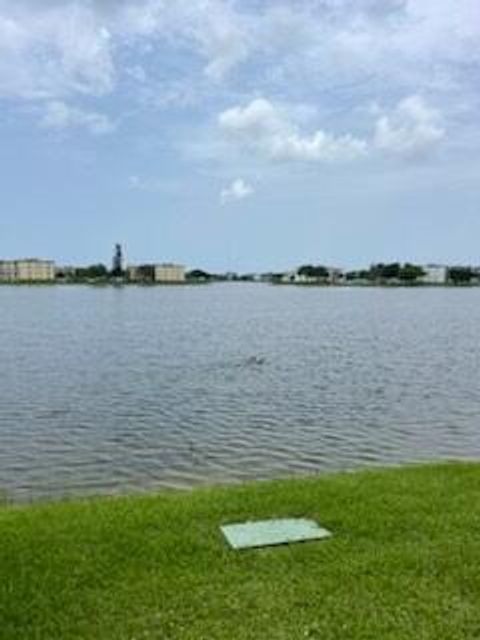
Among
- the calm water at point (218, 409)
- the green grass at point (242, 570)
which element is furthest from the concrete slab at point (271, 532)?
the calm water at point (218, 409)

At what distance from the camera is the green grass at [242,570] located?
6.53 m

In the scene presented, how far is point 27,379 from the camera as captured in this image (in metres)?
33.9

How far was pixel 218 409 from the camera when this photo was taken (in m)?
26.2

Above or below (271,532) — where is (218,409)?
below

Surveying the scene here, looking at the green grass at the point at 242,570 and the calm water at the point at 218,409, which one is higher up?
the green grass at the point at 242,570

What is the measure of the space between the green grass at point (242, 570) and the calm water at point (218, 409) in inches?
257

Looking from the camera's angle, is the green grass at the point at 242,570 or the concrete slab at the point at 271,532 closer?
the green grass at the point at 242,570

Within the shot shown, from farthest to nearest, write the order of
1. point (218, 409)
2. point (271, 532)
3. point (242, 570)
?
point (218, 409), point (271, 532), point (242, 570)

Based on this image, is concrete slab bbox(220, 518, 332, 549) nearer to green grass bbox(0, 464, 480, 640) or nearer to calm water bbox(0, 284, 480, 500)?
green grass bbox(0, 464, 480, 640)

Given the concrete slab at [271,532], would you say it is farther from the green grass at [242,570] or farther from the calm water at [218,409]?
the calm water at [218,409]

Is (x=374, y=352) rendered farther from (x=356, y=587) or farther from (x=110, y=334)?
(x=356, y=587)

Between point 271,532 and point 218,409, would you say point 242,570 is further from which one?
point 218,409

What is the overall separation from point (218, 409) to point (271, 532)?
1737 centimetres

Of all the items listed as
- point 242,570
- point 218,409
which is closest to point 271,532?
point 242,570
